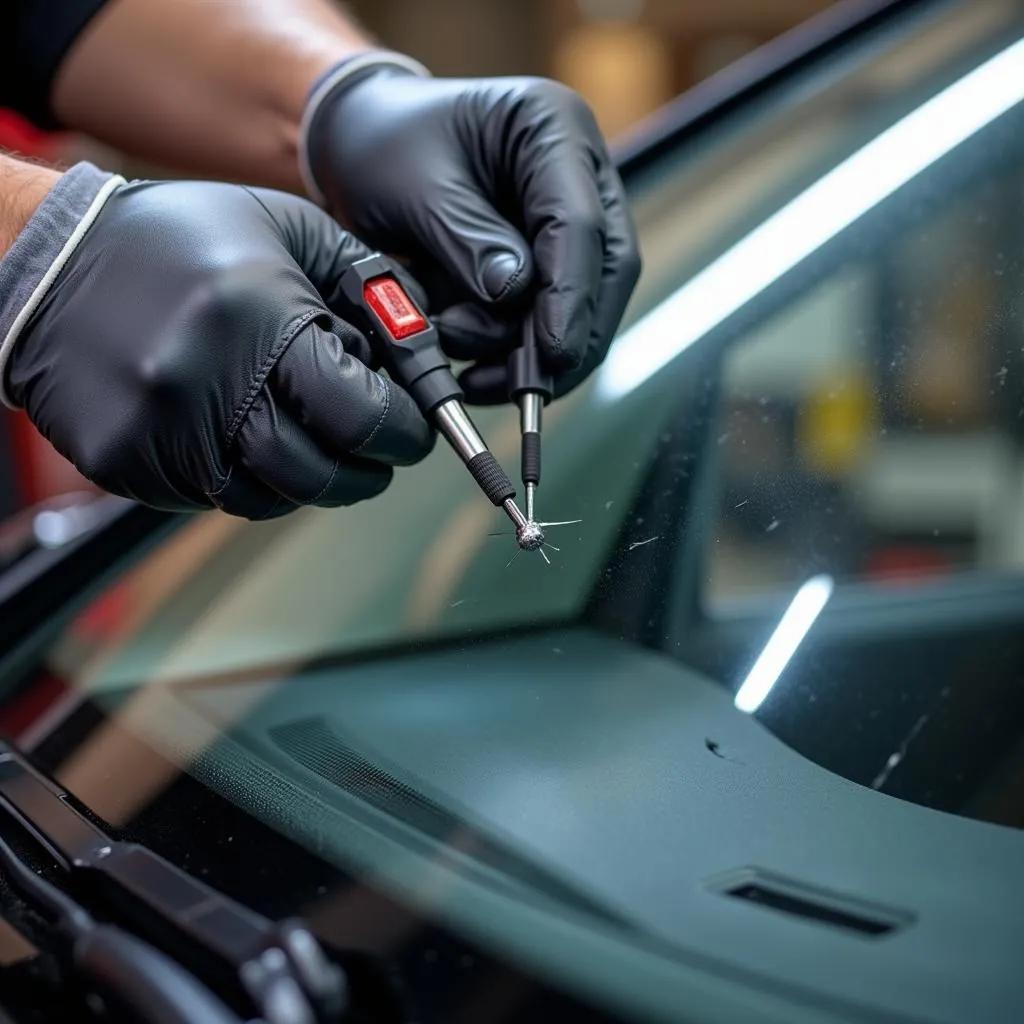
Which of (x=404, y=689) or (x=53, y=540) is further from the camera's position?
(x=53, y=540)

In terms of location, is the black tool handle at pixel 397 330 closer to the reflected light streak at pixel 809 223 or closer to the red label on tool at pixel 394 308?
the red label on tool at pixel 394 308

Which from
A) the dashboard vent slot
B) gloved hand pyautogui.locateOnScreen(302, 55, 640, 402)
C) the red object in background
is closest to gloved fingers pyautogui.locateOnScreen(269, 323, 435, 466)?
gloved hand pyautogui.locateOnScreen(302, 55, 640, 402)

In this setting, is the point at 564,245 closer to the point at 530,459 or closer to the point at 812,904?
the point at 530,459

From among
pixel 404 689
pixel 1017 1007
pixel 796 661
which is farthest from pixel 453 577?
pixel 1017 1007

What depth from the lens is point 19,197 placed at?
0.79m

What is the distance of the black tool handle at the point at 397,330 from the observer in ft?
2.52

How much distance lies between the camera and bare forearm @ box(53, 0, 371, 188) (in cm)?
119

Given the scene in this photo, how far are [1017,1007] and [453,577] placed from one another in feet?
1.67

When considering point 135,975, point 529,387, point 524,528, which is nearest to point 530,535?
point 524,528

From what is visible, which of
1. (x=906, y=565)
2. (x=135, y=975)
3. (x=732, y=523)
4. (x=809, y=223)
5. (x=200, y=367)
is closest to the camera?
(x=135, y=975)

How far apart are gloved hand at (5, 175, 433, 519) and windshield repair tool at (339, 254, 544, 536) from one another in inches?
0.6

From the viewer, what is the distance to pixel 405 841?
0.60 meters

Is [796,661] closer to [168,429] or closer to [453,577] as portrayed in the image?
[453,577]

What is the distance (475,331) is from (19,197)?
1.04 feet
